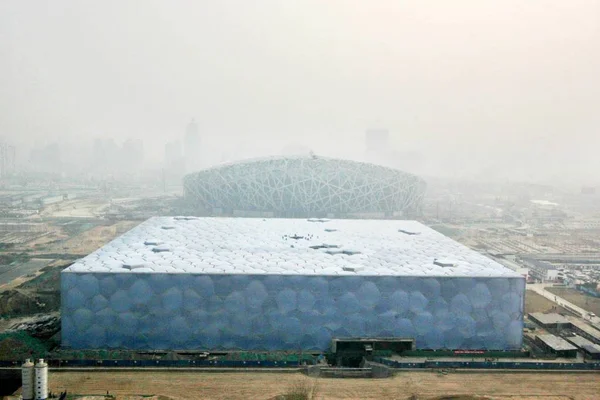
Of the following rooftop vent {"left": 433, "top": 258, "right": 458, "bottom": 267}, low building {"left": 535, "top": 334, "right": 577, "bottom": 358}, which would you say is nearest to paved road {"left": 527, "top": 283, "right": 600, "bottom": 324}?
low building {"left": 535, "top": 334, "right": 577, "bottom": 358}

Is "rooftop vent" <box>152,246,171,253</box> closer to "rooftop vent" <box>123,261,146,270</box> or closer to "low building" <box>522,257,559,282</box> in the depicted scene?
"rooftop vent" <box>123,261,146,270</box>

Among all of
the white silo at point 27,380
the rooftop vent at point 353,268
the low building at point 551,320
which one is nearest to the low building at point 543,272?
the low building at point 551,320

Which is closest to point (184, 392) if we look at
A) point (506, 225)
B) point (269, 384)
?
point (269, 384)

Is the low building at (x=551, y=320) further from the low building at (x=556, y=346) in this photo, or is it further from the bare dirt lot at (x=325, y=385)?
the bare dirt lot at (x=325, y=385)

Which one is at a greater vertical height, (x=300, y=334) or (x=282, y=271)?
(x=282, y=271)

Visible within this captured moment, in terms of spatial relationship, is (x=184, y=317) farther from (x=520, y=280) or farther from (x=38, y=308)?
(x=520, y=280)
